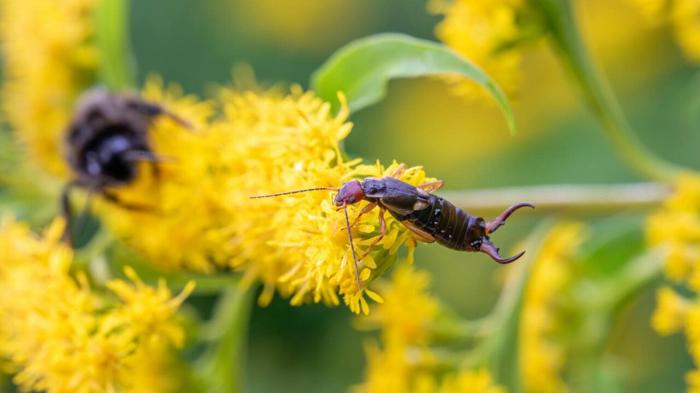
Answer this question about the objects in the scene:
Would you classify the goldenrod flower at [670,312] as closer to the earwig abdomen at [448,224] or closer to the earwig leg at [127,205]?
the earwig abdomen at [448,224]

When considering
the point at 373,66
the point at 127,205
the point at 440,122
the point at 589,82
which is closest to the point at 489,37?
the point at 589,82

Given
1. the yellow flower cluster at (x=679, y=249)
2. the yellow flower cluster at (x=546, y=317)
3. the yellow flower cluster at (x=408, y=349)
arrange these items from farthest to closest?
the yellow flower cluster at (x=546, y=317), the yellow flower cluster at (x=408, y=349), the yellow flower cluster at (x=679, y=249)

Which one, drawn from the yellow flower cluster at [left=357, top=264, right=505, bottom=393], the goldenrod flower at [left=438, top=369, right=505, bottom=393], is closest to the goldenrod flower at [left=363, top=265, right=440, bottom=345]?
the yellow flower cluster at [left=357, top=264, right=505, bottom=393]

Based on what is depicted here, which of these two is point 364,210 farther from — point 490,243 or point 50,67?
point 50,67

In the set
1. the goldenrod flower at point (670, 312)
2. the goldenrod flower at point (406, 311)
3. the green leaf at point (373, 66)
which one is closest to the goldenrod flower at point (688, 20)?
the goldenrod flower at point (670, 312)

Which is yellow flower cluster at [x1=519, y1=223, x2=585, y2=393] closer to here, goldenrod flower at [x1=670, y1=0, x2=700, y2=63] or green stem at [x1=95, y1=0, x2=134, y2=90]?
goldenrod flower at [x1=670, y1=0, x2=700, y2=63]

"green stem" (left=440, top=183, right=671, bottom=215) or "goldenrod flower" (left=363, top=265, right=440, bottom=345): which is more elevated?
"green stem" (left=440, top=183, right=671, bottom=215)

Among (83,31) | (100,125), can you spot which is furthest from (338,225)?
(83,31)
